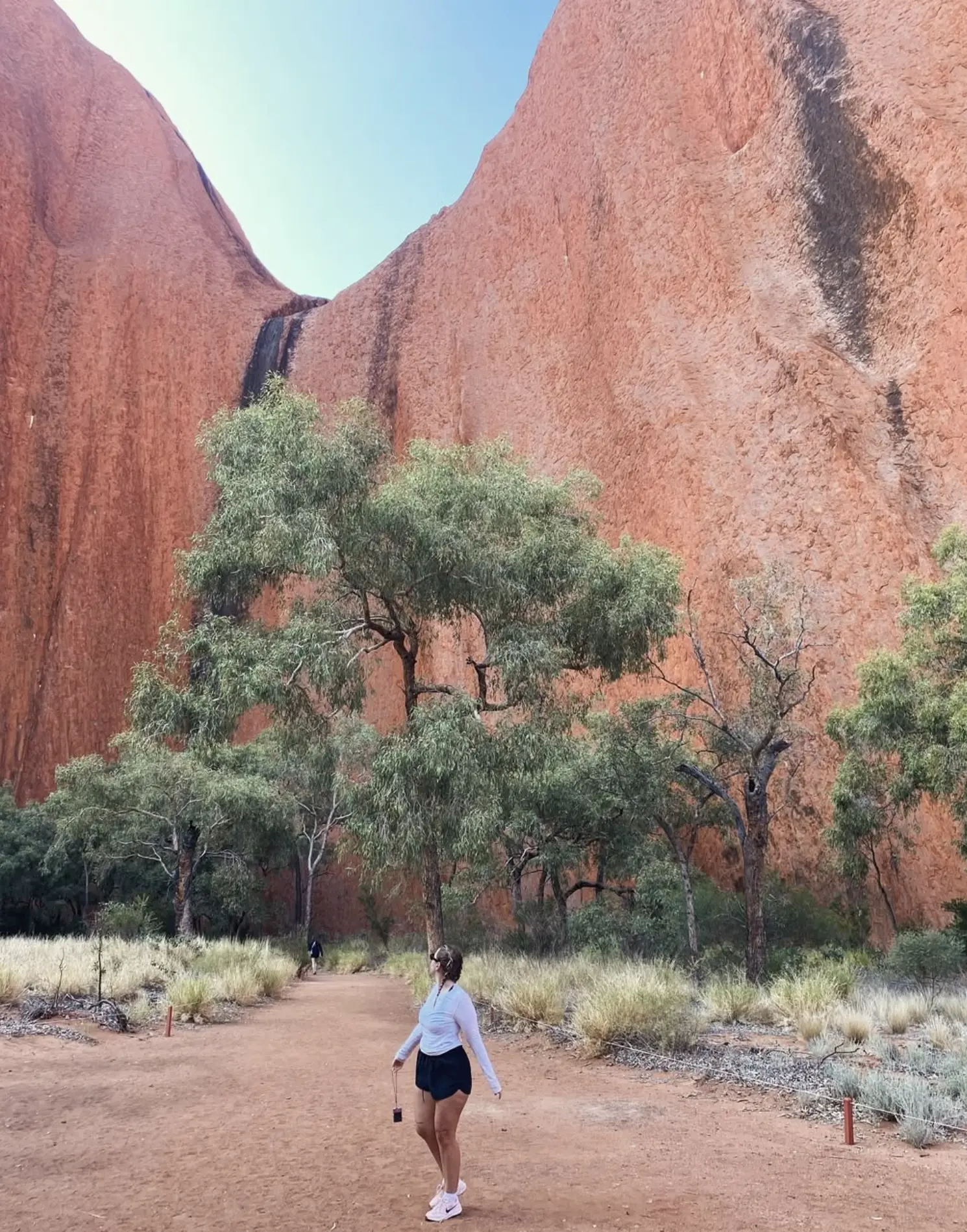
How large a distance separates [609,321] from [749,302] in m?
5.86

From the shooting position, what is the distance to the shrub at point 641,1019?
26.8ft

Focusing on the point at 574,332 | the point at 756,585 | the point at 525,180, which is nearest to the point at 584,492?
the point at 756,585

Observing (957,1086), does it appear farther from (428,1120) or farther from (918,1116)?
(428,1120)

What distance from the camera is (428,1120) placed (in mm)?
3969

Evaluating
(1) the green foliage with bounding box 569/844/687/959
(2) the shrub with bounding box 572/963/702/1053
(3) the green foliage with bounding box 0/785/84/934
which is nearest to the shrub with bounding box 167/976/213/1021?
(2) the shrub with bounding box 572/963/702/1053

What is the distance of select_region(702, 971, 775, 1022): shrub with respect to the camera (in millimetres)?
10117

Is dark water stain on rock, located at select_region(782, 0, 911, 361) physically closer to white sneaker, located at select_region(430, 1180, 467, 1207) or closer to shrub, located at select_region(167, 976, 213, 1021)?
shrub, located at select_region(167, 976, 213, 1021)

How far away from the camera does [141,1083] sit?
7.18 m

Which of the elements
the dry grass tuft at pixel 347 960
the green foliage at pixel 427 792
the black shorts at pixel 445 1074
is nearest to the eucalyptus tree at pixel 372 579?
the green foliage at pixel 427 792

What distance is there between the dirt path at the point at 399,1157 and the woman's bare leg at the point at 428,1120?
1.05 feet

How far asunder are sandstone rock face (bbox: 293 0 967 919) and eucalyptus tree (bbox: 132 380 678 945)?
9393mm

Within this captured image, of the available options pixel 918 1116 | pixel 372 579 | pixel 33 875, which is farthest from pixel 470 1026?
pixel 33 875

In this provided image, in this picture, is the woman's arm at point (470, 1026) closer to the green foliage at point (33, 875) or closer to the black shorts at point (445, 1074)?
the black shorts at point (445, 1074)

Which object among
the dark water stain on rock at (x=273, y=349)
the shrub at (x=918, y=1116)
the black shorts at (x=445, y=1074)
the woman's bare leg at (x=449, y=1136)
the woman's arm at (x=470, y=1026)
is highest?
the dark water stain on rock at (x=273, y=349)
